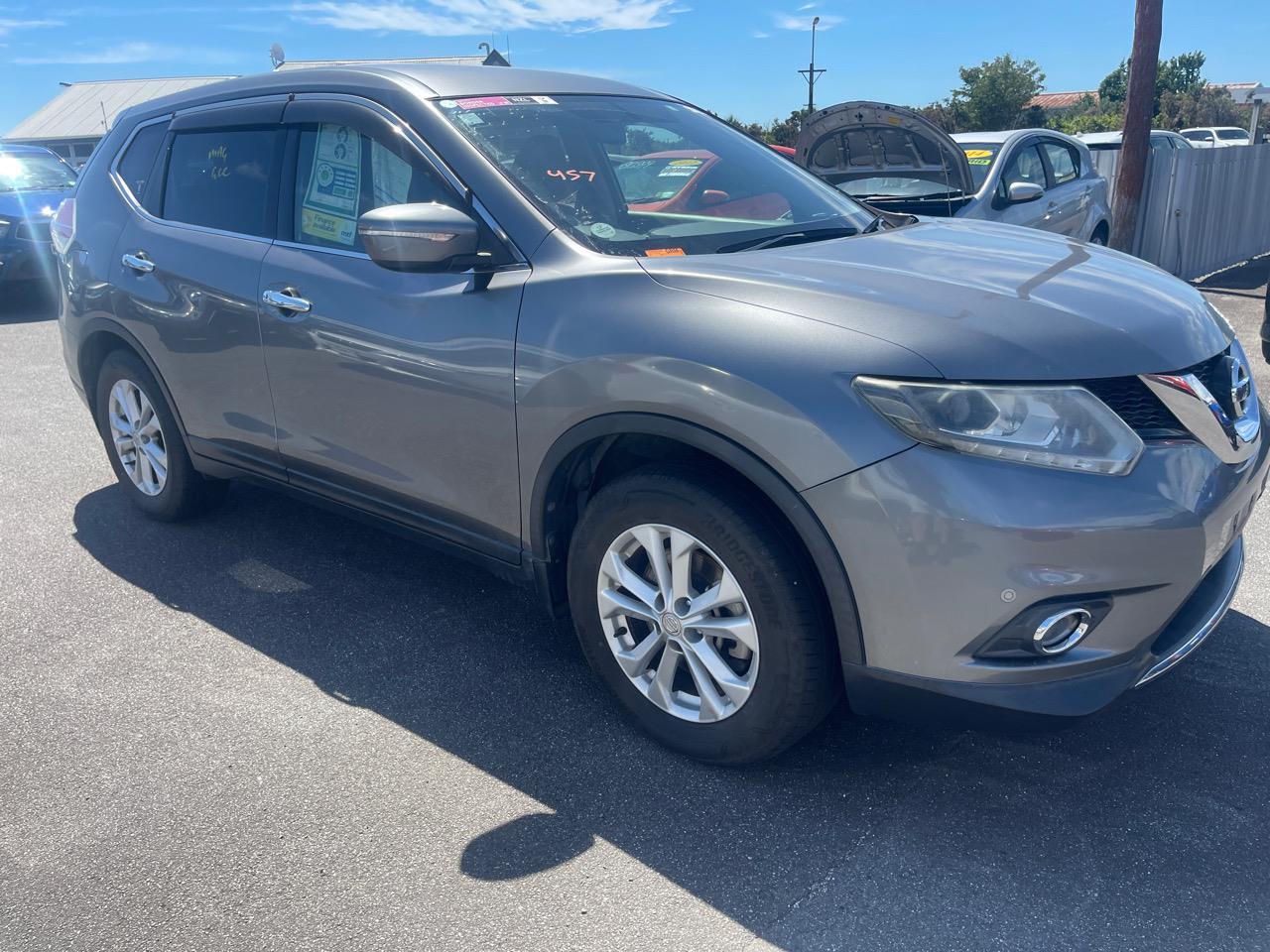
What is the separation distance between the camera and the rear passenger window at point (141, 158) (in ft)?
14.6

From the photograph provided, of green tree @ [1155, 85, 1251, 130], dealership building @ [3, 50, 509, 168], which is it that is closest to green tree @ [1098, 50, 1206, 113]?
green tree @ [1155, 85, 1251, 130]

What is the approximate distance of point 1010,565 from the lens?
2.29 meters

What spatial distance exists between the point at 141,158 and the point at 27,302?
30.1ft

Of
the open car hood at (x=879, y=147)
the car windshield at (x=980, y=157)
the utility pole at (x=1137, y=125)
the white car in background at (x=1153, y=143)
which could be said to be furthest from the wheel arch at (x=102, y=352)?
the white car in background at (x=1153, y=143)

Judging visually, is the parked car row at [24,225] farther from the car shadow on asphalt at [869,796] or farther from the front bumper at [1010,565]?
the front bumper at [1010,565]

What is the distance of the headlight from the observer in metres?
2.33

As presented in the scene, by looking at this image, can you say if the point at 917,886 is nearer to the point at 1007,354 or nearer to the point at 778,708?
the point at 778,708

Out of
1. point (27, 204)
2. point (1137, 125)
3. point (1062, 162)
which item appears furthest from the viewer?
point (1137, 125)

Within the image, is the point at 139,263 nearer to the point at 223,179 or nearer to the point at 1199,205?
the point at 223,179

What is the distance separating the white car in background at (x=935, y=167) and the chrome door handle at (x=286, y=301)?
4.49 meters

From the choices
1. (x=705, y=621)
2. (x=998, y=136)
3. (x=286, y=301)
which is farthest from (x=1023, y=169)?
(x=705, y=621)

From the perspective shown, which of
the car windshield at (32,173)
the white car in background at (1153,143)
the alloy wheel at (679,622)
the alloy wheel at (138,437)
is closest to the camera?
the alloy wheel at (679,622)

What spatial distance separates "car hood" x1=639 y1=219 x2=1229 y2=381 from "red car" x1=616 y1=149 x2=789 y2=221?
0.42 m

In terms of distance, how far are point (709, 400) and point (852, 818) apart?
110cm
